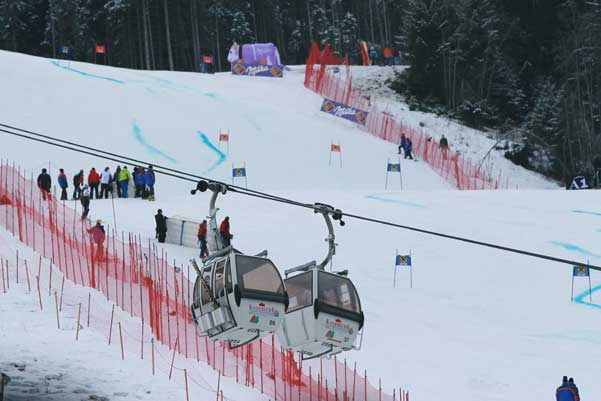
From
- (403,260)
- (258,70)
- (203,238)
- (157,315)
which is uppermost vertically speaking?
(258,70)

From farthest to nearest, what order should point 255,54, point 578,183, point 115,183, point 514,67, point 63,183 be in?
point 514,67
point 255,54
point 578,183
point 115,183
point 63,183

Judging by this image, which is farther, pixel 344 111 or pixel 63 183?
pixel 344 111

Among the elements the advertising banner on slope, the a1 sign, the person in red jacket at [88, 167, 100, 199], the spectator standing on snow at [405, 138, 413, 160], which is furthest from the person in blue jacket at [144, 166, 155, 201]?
the advertising banner on slope

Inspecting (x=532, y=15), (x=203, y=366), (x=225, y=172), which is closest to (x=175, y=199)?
(x=225, y=172)

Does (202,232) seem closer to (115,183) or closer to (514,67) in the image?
(115,183)

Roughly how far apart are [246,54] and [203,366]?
39.1 m

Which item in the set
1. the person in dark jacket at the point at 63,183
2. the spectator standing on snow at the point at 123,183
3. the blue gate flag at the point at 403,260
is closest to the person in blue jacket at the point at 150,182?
the spectator standing on snow at the point at 123,183

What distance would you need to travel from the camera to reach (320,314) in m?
15.8

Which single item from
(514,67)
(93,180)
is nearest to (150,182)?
(93,180)

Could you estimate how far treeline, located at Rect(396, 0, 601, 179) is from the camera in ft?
176

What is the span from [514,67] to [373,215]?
31.3 meters

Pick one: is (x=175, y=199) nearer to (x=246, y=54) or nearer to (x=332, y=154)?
(x=332, y=154)

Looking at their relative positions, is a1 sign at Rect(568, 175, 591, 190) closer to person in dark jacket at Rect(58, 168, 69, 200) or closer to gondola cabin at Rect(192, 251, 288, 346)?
person in dark jacket at Rect(58, 168, 69, 200)

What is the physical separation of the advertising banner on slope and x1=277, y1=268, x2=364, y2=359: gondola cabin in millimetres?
32877
